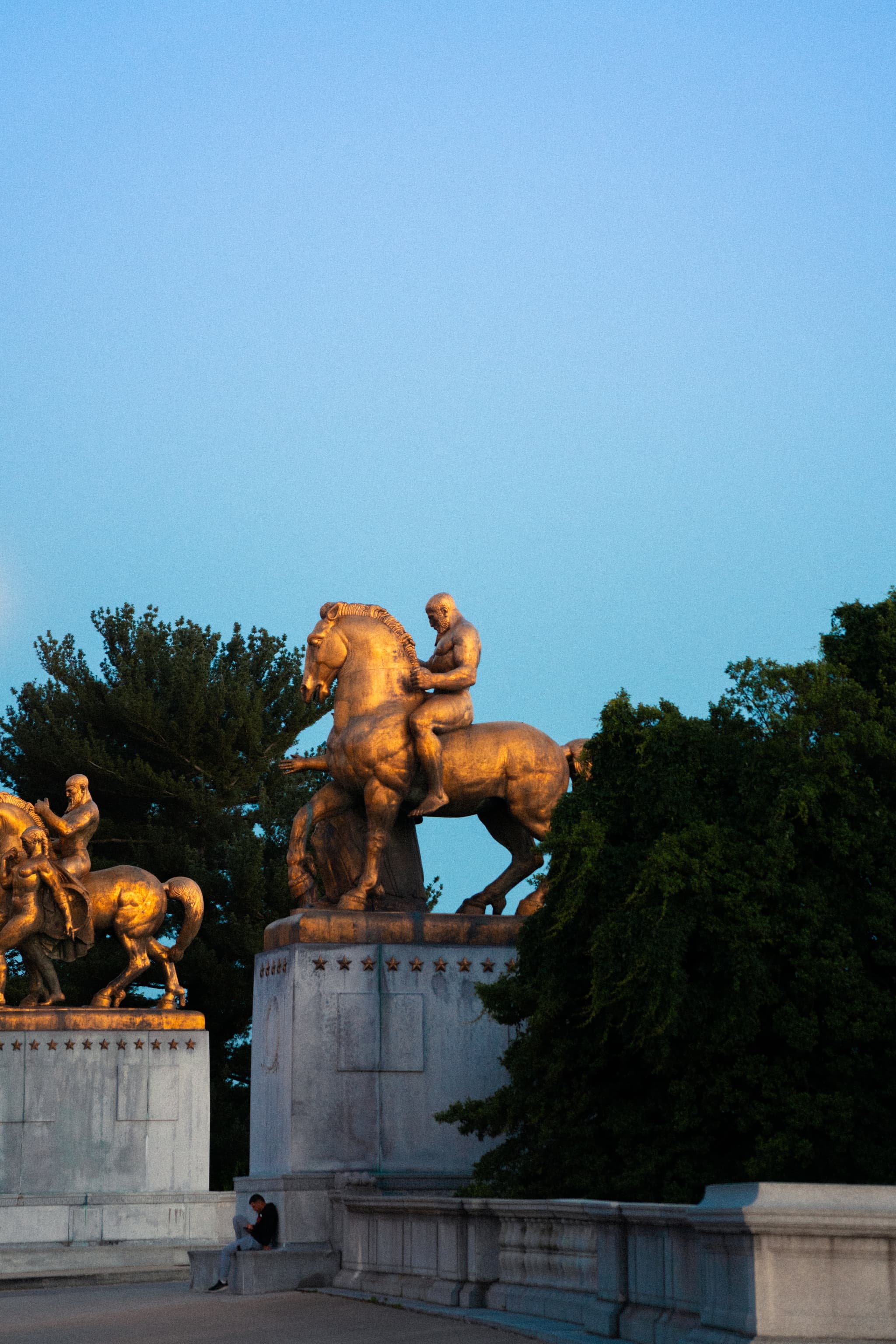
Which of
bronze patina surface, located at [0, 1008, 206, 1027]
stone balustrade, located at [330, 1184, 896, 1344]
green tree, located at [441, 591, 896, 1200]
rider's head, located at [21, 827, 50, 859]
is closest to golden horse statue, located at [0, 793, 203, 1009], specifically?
rider's head, located at [21, 827, 50, 859]

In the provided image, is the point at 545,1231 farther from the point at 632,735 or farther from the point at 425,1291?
the point at 632,735

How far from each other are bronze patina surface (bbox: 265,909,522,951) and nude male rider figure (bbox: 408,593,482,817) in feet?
3.39

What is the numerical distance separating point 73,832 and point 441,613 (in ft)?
39.4

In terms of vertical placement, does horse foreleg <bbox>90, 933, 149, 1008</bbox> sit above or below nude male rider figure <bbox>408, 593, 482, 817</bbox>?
below

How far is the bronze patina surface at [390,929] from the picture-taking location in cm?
1628

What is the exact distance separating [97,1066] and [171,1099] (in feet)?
4.11

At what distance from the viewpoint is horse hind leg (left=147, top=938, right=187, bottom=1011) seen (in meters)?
28.4

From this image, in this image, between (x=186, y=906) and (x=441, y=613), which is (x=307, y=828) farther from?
(x=186, y=906)

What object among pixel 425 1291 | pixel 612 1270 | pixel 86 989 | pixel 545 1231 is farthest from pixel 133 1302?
pixel 86 989

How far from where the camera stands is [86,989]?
3803 cm

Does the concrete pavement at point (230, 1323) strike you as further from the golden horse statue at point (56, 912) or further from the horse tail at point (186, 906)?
the horse tail at point (186, 906)

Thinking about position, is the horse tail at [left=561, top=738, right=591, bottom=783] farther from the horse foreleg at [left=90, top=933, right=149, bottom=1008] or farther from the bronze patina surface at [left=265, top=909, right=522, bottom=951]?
the horse foreleg at [left=90, top=933, right=149, bottom=1008]

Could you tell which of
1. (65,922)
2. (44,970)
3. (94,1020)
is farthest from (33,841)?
(94,1020)

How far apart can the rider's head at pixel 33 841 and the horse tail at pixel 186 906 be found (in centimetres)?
249
